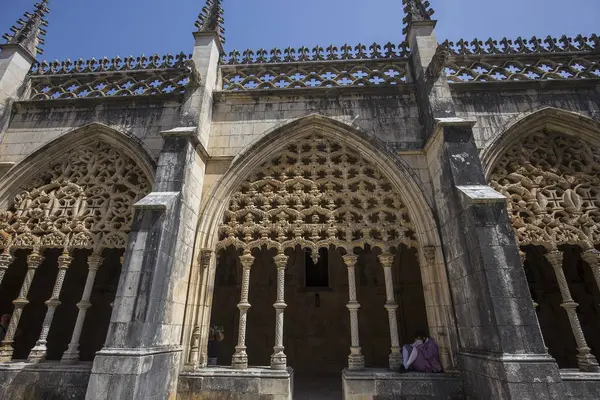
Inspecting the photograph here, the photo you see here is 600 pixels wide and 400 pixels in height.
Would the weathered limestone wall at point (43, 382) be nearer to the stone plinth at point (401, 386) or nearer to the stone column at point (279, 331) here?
the stone column at point (279, 331)

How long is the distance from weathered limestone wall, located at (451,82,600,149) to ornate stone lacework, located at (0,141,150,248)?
727 cm

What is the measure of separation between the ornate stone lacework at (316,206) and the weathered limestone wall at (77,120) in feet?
8.67

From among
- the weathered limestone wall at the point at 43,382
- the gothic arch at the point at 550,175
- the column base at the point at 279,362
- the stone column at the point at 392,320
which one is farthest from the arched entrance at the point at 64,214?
the gothic arch at the point at 550,175

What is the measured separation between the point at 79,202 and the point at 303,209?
15.9 ft

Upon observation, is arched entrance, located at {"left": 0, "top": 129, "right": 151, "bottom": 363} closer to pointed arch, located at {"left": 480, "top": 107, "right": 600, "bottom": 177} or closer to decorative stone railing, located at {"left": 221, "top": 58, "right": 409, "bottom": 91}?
decorative stone railing, located at {"left": 221, "top": 58, "right": 409, "bottom": 91}

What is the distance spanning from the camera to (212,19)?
27.1 ft

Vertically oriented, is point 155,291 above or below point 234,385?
above

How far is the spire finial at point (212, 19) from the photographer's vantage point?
808cm

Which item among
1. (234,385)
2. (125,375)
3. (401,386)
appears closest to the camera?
(125,375)

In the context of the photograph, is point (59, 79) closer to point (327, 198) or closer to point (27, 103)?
point (27, 103)

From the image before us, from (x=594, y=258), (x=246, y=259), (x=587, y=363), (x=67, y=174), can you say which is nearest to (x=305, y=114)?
(x=246, y=259)

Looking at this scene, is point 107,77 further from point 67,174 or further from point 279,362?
point 279,362

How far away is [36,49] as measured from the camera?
28.6ft

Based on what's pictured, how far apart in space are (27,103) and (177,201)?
5773mm
